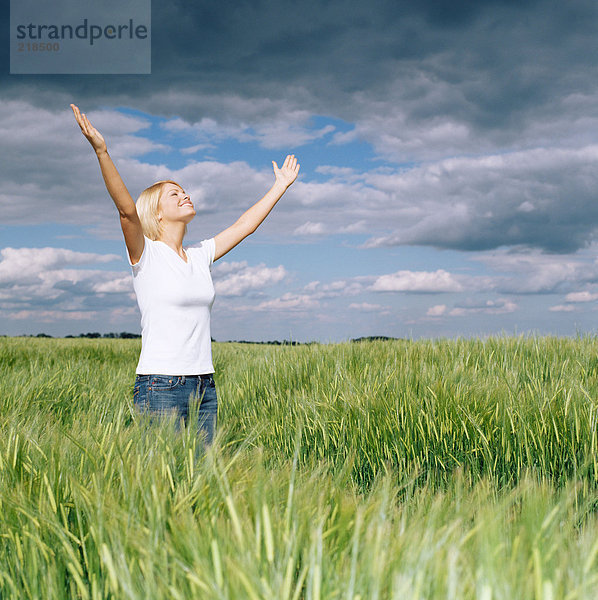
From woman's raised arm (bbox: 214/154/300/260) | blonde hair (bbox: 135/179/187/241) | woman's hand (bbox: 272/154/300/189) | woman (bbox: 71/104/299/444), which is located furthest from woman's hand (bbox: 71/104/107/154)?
woman's hand (bbox: 272/154/300/189)

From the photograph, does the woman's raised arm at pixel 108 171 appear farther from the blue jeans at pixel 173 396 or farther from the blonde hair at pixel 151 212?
the blue jeans at pixel 173 396

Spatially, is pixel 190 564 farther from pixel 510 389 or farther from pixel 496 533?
pixel 510 389

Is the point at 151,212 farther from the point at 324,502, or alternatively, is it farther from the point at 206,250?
the point at 324,502

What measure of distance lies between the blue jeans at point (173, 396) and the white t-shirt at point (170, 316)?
0.17 feet

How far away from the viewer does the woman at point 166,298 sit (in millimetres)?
3279

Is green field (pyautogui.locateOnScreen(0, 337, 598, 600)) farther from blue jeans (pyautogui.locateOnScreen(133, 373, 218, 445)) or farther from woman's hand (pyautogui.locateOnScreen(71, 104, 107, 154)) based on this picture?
woman's hand (pyautogui.locateOnScreen(71, 104, 107, 154))

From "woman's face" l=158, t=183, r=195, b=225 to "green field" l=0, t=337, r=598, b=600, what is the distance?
160 cm

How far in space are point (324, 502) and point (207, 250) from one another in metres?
2.54

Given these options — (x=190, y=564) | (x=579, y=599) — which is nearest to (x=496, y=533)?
(x=579, y=599)

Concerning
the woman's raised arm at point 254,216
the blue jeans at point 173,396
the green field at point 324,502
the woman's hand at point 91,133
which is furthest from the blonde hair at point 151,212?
the green field at point 324,502

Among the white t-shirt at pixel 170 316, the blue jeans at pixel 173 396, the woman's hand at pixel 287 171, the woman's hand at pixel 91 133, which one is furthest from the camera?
the woman's hand at pixel 287 171

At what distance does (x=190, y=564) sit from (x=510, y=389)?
3241 millimetres

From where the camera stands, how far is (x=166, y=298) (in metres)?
3.50

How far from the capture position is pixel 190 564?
1.43 metres
